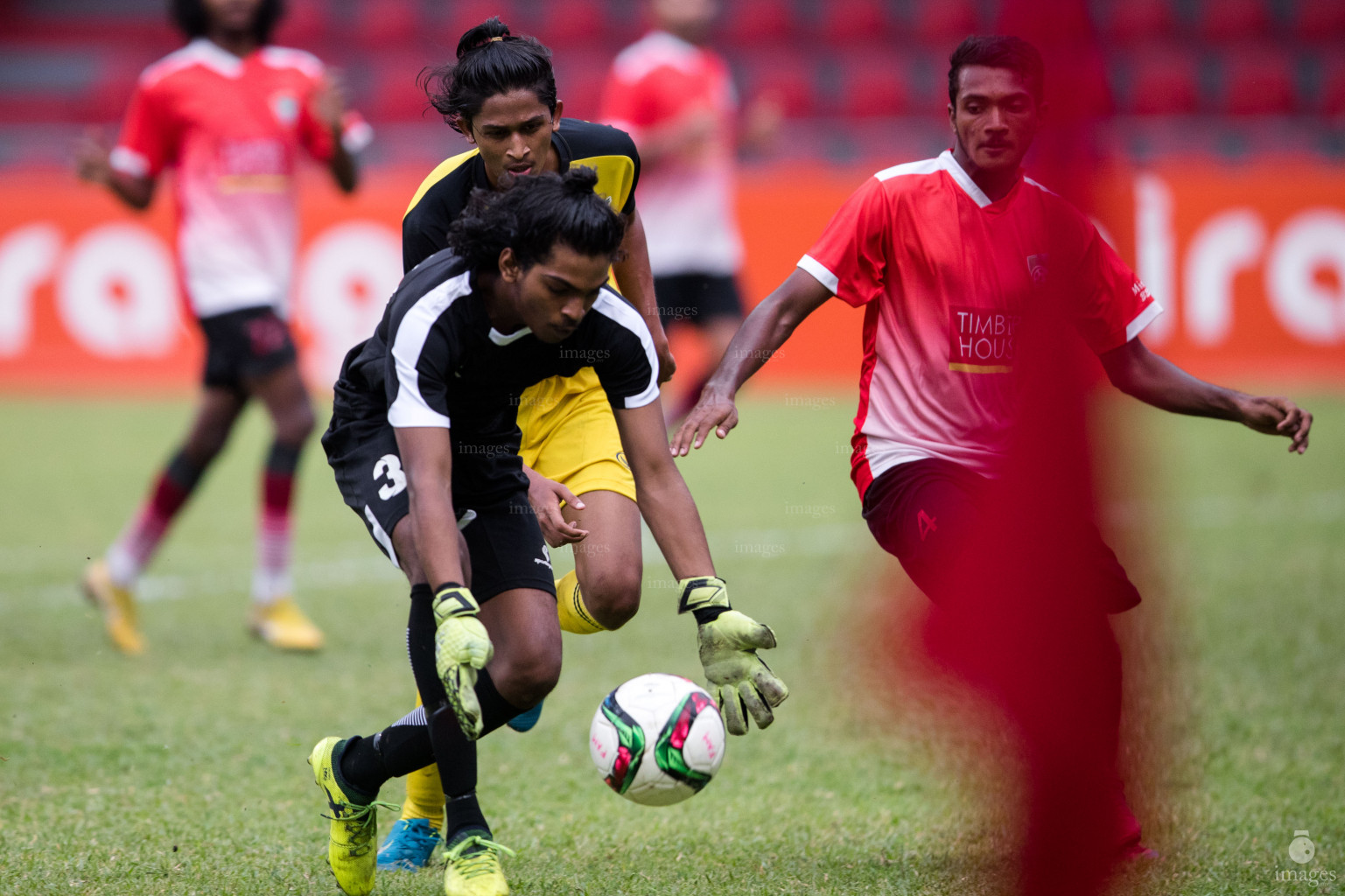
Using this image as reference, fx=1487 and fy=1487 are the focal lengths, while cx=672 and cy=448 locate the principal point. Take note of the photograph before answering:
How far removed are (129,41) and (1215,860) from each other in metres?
18.6

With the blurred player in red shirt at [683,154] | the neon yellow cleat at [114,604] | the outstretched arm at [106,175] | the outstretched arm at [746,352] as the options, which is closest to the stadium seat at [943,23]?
the blurred player in red shirt at [683,154]

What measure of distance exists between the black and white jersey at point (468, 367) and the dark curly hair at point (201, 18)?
3141mm

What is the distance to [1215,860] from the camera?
3551mm

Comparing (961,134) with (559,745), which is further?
(559,745)

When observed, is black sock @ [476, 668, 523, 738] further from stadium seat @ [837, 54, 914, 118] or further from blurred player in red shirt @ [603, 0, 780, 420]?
stadium seat @ [837, 54, 914, 118]

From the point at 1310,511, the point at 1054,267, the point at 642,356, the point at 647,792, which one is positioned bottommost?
the point at 1310,511

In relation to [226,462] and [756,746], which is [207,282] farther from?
[226,462]

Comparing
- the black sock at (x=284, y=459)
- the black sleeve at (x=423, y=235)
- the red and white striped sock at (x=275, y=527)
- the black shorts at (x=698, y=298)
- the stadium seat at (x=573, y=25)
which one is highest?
the stadium seat at (x=573, y=25)

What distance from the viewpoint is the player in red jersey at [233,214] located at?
5.95 m

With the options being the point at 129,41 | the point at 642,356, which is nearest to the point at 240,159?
the point at 642,356

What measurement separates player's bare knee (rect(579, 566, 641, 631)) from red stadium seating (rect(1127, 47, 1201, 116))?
15.0m

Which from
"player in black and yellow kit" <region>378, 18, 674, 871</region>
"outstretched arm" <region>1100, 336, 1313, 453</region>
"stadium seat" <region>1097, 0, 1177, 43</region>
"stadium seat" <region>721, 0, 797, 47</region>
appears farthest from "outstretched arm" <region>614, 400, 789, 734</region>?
"stadium seat" <region>1097, 0, 1177, 43</region>

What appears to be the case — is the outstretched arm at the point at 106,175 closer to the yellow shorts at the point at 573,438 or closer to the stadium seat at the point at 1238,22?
the yellow shorts at the point at 573,438

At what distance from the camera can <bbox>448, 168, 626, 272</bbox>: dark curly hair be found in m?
3.04
